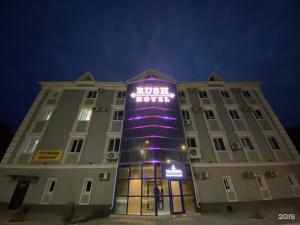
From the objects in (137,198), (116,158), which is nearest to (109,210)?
Result: (137,198)

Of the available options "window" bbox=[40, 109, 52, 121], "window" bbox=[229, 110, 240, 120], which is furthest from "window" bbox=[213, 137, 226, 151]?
"window" bbox=[40, 109, 52, 121]

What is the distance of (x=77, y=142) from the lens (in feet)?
53.2

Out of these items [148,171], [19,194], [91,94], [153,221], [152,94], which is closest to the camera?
[153,221]

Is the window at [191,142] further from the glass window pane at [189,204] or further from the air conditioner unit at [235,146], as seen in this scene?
the glass window pane at [189,204]

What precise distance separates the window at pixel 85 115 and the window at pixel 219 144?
594 inches

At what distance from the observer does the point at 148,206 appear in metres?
11.7

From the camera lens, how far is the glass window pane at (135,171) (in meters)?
13.1

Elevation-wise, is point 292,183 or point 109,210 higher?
point 292,183

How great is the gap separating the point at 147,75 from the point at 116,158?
11.9 meters

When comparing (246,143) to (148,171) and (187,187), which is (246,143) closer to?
(187,187)

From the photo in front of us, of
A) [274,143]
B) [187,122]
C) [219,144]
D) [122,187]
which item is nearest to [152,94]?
[187,122]

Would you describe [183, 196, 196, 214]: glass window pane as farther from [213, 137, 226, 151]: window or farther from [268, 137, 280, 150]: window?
[268, 137, 280, 150]: window

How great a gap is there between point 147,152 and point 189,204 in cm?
544

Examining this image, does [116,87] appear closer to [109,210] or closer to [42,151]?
[42,151]
